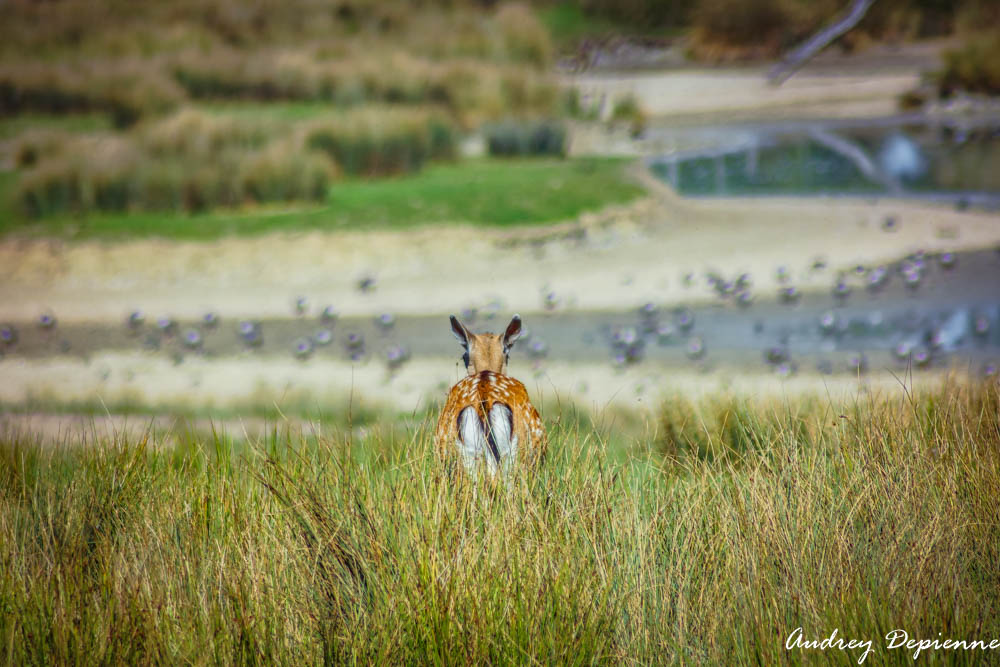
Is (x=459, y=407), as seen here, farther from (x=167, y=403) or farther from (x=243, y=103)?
(x=243, y=103)

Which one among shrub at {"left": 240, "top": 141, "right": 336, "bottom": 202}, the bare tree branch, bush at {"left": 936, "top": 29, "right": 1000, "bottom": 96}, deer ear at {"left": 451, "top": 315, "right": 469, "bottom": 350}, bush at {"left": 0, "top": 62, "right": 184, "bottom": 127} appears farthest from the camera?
the bare tree branch

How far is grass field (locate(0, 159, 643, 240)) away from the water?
180cm

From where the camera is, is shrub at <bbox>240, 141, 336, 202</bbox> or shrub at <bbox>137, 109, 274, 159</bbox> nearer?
shrub at <bbox>240, 141, 336, 202</bbox>

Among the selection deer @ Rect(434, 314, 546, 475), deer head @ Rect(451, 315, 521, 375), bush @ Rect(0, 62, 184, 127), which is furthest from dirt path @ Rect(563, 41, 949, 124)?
deer @ Rect(434, 314, 546, 475)

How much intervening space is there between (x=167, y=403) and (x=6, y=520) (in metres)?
3.36

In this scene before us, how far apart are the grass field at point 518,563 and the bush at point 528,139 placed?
45.9 ft

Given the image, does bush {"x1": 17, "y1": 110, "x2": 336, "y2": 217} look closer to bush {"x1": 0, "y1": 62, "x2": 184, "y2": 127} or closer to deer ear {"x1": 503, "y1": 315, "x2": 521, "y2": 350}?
bush {"x1": 0, "y1": 62, "x2": 184, "y2": 127}

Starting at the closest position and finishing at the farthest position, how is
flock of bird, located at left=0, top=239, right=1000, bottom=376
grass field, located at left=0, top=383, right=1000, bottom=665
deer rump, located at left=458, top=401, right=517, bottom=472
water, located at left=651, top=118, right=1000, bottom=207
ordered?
1. grass field, located at left=0, top=383, right=1000, bottom=665
2. deer rump, located at left=458, top=401, right=517, bottom=472
3. flock of bird, located at left=0, top=239, right=1000, bottom=376
4. water, located at left=651, top=118, right=1000, bottom=207

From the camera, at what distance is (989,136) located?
54.3 ft

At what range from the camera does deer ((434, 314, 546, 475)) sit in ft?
9.34

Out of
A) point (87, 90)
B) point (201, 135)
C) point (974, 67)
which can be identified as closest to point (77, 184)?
point (201, 135)

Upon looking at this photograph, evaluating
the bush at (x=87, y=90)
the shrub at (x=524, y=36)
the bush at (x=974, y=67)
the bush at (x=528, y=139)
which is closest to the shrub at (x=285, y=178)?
the bush at (x=528, y=139)

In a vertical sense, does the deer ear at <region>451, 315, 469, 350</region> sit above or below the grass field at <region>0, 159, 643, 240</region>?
below

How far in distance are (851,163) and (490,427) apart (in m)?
13.8
